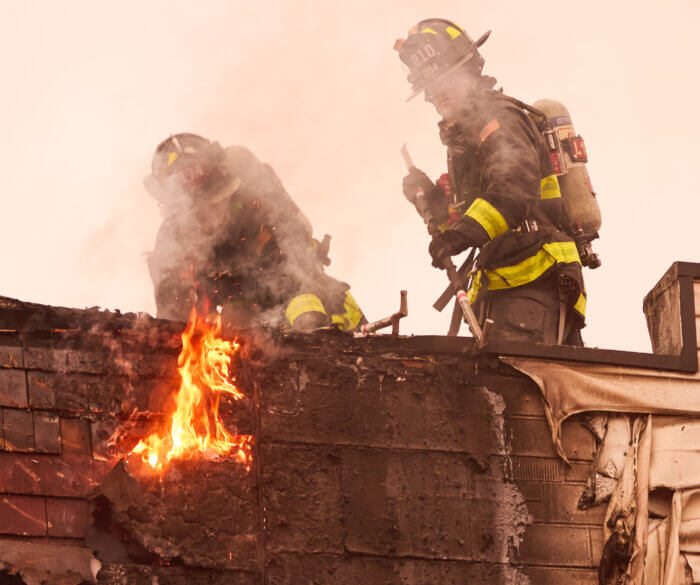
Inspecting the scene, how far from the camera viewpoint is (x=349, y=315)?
834 centimetres

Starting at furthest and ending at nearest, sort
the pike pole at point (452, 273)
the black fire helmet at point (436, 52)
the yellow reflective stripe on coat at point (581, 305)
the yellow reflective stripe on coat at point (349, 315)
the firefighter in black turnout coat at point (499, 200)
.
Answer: the yellow reflective stripe on coat at point (349, 315) < the black fire helmet at point (436, 52) < the yellow reflective stripe on coat at point (581, 305) < the firefighter in black turnout coat at point (499, 200) < the pike pole at point (452, 273)

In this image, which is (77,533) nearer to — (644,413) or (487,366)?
(487,366)

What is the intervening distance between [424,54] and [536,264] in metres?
1.87

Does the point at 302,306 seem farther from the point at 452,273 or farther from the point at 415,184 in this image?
the point at 415,184

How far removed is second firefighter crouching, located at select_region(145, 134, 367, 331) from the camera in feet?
26.5

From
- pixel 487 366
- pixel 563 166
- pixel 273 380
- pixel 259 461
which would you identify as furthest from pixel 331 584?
pixel 563 166

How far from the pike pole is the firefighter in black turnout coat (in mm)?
217

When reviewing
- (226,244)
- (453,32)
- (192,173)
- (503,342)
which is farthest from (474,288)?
(192,173)

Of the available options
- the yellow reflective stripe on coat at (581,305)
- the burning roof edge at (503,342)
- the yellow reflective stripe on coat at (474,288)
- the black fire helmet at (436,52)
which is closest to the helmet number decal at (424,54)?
the black fire helmet at (436,52)

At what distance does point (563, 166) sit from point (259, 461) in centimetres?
333

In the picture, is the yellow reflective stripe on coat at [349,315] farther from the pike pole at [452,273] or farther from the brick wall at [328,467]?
the brick wall at [328,467]

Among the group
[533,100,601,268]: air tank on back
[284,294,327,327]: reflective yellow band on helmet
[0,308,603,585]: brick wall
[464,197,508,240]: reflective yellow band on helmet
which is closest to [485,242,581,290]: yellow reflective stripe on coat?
[464,197,508,240]: reflective yellow band on helmet

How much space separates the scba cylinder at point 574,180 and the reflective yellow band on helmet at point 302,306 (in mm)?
1938

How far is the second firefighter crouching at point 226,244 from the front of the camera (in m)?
8.09
